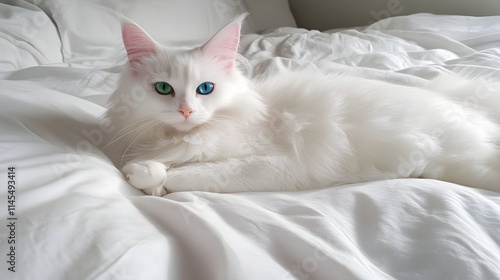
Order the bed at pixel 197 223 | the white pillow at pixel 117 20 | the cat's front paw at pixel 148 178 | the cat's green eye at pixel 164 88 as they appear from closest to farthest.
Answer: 1. the bed at pixel 197 223
2. the cat's front paw at pixel 148 178
3. the cat's green eye at pixel 164 88
4. the white pillow at pixel 117 20

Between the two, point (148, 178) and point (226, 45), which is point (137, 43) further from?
point (148, 178)

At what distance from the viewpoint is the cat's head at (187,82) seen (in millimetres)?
1018

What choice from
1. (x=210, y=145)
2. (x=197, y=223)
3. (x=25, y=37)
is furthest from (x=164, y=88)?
(x=25, y=37)

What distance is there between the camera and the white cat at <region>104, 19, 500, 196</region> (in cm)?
100

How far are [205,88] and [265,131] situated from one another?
7.1 inches

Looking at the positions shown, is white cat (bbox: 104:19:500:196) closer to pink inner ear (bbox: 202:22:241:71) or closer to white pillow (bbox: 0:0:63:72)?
pink inner ear (bbox: 202:22:241:71)

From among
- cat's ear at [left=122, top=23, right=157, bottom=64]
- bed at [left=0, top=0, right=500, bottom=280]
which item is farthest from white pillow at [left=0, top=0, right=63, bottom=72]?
cat's ear at [left=122, top=23, right=157, bottom=64]

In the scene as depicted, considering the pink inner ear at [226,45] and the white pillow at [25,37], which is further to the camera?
the white pillow at [25,37]

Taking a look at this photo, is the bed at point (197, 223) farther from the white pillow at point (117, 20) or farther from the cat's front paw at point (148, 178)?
the white pillow at point (117, 20)

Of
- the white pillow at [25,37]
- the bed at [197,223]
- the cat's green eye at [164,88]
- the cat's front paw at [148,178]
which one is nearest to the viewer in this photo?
the bed at [197,223]

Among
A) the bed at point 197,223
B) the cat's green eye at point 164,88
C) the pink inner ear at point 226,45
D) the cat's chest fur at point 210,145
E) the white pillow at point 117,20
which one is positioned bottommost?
the white pillow at point 117,20

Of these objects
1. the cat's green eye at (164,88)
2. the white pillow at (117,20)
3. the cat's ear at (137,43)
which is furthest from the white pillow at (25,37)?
the cat's green eye at (164,88)

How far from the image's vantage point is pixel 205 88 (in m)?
1.06

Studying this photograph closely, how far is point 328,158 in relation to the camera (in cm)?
105
